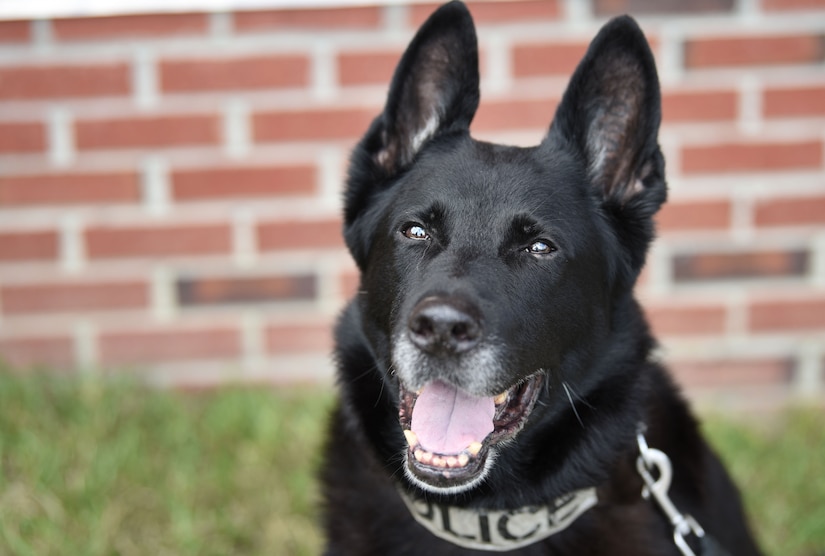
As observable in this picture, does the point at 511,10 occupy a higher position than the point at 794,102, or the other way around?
the point at 511,10

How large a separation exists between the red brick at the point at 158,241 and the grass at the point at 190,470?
509mm

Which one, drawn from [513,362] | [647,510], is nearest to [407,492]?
[513,362]

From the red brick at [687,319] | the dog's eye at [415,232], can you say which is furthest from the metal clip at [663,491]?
the red brick at [687,319]

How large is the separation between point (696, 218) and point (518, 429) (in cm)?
162

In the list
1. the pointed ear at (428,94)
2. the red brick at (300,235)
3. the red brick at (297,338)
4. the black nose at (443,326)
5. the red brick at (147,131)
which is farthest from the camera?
the red brick at (297,338)

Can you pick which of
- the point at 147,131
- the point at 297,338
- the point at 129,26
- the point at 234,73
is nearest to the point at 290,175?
the point at 234,73

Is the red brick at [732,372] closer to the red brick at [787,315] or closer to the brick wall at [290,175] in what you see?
the brick wall at [290,175]

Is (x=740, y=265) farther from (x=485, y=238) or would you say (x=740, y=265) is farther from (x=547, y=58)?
(x=485, y=238)

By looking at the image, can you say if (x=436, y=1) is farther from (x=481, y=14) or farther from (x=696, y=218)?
(x=696, y=218)

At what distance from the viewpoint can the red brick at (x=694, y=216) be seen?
10.5ft

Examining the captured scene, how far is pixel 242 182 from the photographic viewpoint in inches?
126

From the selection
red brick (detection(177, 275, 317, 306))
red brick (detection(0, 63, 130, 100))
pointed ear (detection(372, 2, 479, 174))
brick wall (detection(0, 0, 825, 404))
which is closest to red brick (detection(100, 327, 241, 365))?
brick wall (detection(0, 0, 825, 404))

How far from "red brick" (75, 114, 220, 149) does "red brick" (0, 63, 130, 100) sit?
11 cm

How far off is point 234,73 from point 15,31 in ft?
2.62
